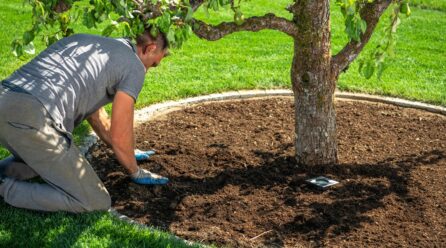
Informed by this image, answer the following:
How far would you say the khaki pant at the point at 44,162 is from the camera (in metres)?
4.56

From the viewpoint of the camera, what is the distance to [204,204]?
4.97 meters

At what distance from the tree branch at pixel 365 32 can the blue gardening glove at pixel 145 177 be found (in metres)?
1.62

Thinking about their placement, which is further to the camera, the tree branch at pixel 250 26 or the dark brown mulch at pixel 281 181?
the tree branch at pixel 250 26

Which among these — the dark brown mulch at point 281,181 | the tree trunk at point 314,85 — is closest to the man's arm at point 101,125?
the dark brown mulch at point 281,181

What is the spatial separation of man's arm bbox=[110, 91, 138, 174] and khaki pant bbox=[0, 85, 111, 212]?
0.92 ft

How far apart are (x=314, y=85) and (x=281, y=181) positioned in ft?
2.57

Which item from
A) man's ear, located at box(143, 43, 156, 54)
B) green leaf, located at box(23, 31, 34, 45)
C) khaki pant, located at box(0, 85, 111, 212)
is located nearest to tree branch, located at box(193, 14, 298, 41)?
man's ear, located at box(143, 43, 156, 54)

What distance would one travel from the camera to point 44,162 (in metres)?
4.62

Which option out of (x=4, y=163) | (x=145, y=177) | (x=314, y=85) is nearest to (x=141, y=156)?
(x=145, y=177)

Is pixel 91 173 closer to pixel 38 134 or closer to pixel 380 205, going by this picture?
pixel 38 134

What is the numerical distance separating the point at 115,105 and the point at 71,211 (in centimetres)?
77

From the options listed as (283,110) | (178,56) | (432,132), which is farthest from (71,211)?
(178,56)

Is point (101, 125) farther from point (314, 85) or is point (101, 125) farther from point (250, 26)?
point (314, 85)

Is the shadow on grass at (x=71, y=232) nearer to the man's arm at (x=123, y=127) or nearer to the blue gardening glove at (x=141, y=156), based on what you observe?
the man's arm at (x=123, y=127)
